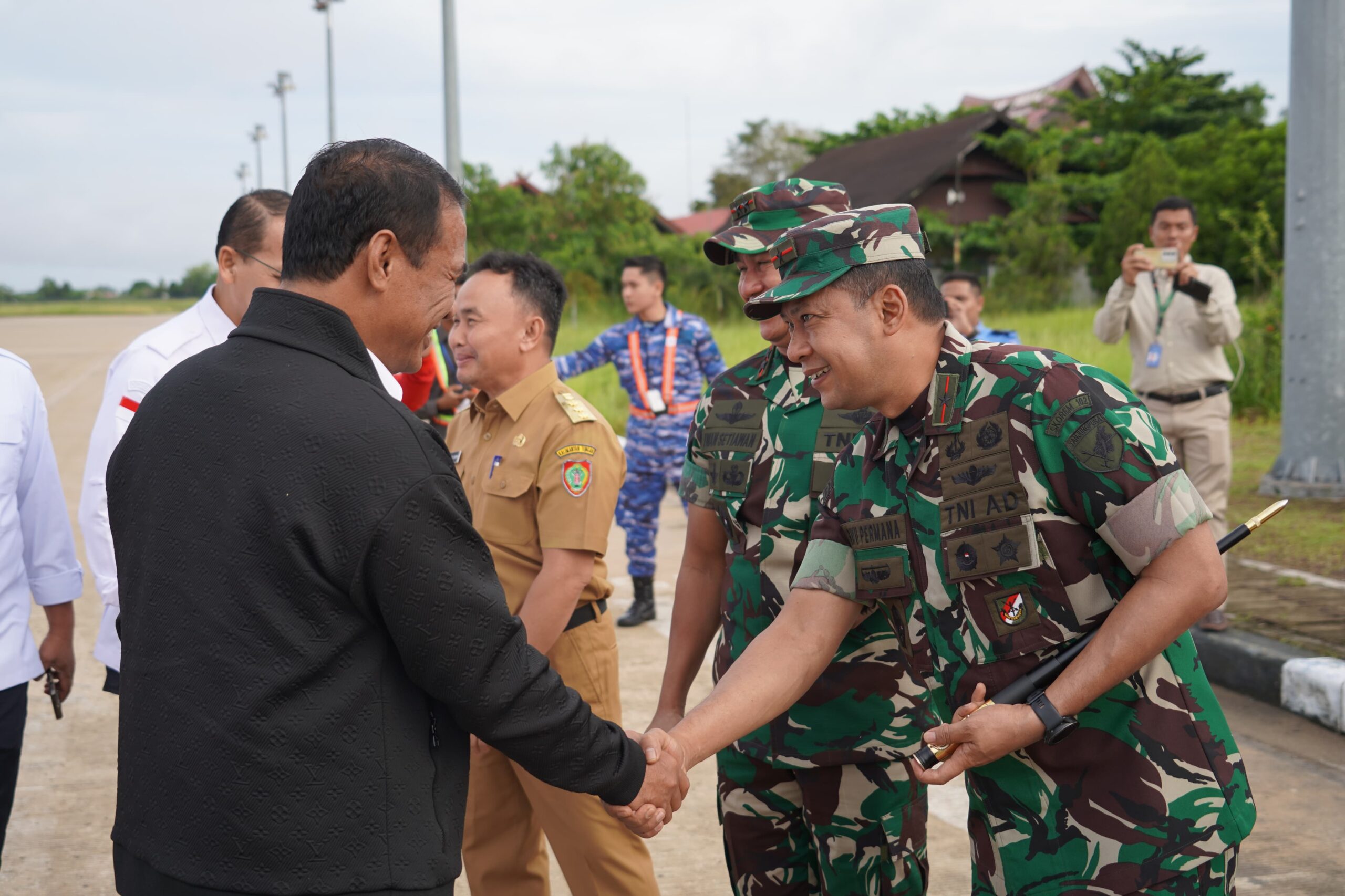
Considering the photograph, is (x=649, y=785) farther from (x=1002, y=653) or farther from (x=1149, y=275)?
(x=1149, y=275)

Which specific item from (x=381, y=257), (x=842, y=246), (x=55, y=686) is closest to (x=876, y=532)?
(x=842, y=246)

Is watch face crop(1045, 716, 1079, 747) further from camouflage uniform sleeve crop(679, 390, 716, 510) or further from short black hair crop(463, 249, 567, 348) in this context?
short black hair crop(463, 249, 567, 348)

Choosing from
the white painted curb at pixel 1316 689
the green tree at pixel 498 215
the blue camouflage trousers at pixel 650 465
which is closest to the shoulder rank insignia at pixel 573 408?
the white painted curb at pixel 1316 689

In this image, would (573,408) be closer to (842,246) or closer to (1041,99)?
(842,246)

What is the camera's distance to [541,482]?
10.5 feet

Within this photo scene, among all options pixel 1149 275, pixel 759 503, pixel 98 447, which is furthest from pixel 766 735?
pixel 1149 275

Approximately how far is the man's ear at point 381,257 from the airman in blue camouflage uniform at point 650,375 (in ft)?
18.0

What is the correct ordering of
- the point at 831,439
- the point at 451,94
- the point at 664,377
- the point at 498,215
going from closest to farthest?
the point at 831,439 → the point at 664,377 → the point at 451,94 → the point at 498,215

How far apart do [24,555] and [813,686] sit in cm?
215

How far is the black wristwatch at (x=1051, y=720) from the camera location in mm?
1979

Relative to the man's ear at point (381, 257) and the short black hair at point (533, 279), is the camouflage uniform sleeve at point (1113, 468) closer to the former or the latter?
the man's ear at point (381, 257)

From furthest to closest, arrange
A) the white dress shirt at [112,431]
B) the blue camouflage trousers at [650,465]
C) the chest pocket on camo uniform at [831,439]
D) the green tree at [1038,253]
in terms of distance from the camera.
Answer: the green tree at [1038,253] < the blue camouflage trousers at [650,465] < the white dress shirt at [112,431] < the chest pocket on camo uniform at [831,439]

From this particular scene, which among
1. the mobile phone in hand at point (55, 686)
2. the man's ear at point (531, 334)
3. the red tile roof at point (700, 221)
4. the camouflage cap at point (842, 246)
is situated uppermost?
the red tile roof at point (700, 221)

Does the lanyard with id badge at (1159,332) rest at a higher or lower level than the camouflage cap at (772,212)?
lower
